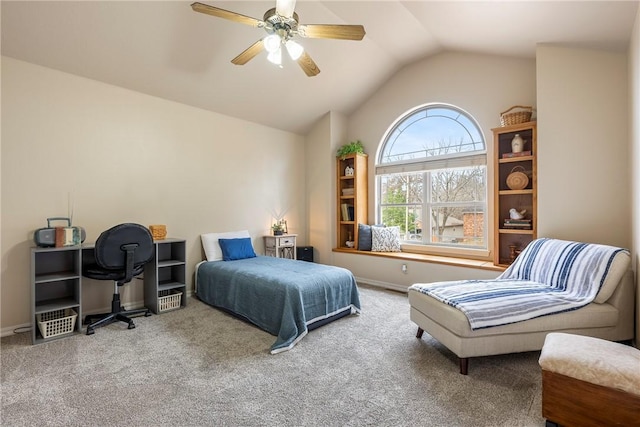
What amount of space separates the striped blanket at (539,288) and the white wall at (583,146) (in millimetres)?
450

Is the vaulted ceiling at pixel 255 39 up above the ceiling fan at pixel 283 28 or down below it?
above

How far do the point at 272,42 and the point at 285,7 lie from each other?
28cm

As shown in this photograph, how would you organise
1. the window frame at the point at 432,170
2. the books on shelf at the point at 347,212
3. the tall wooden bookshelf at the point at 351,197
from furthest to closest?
the books on shelf at the point at 347,212 → the tall wooden bookshelf at the point at 351,197 → the window frame at the point at 432,170

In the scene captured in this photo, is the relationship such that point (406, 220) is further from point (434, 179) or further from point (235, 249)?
point (235, 249)

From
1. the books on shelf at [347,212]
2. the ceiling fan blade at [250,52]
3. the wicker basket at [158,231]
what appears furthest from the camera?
the books on shelf at [347,212]

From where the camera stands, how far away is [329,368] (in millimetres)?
2186

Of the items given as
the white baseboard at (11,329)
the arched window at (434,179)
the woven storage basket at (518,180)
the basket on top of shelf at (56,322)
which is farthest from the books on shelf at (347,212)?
the white baseboard at (11,329)

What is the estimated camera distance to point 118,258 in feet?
9.29

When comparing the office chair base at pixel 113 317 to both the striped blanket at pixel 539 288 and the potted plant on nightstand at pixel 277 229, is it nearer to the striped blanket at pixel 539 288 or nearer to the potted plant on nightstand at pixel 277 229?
the potted plant on nightstand at pixel 277 229

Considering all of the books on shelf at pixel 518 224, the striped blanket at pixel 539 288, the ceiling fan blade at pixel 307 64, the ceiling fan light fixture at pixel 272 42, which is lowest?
the striped blanket at pixel 539 288

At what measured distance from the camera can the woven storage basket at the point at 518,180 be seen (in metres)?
3.40

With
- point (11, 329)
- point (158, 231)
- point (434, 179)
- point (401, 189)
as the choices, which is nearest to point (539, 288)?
point (434, 179)

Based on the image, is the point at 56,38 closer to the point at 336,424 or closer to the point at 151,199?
the point at 151,199

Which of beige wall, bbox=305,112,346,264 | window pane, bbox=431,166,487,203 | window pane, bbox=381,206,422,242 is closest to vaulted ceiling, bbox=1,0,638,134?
beige wall, bbox=305,112,346,264
